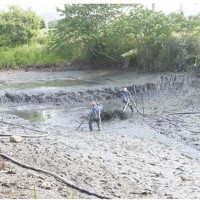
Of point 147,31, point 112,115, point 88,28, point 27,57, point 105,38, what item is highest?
point 88,28

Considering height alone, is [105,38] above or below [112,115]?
above

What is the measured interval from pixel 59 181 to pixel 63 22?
64.3 feet

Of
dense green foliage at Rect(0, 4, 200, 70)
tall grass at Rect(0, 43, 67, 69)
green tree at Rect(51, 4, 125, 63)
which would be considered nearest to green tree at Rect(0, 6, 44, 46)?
dense green foliage at Rect(0, 4, 200, 70)

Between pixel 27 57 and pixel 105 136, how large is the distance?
17.5 m

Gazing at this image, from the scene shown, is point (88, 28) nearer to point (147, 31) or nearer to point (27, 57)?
point (147, 31)

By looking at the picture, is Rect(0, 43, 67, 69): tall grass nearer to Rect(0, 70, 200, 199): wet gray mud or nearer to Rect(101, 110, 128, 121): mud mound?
Rect(0, 70, 200, 199): wet gray mud

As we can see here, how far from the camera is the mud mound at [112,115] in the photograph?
16.6 m

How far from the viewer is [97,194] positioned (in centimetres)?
809

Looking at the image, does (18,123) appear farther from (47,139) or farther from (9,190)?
(9,190)

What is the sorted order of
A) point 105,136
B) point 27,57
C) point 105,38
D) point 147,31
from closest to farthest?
point 105,136, point 147,31, point 105,38, point 27,57

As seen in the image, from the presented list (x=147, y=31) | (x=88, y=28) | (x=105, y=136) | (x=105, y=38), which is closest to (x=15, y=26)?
(x=88, y=28)

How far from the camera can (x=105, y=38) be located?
2748cm

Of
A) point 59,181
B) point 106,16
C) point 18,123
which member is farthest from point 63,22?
point 59,181

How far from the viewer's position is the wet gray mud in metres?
8.87
